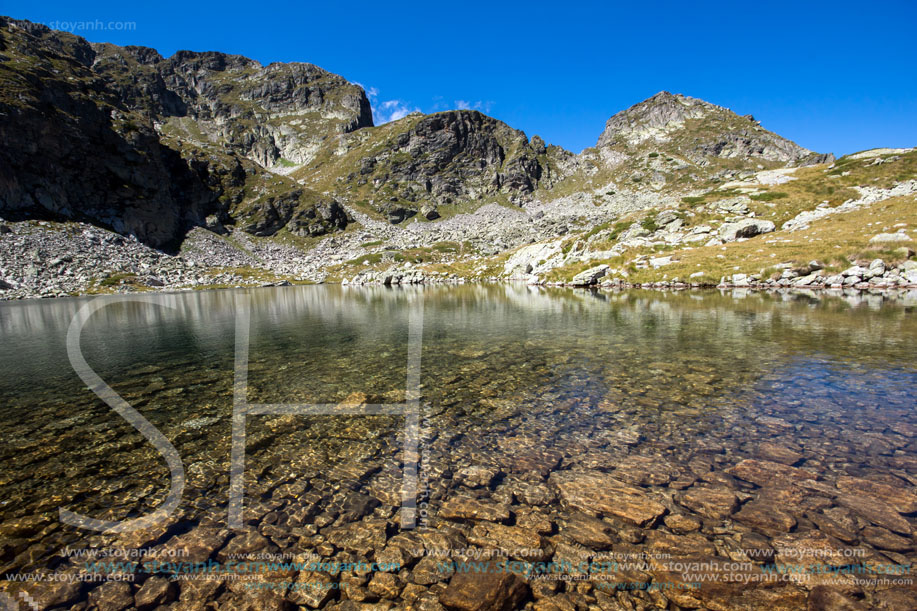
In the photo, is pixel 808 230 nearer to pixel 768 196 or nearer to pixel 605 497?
pixel 768 196

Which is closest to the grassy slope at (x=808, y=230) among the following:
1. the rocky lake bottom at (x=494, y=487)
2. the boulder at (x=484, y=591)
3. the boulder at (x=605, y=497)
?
the rocky lake bottom at (x=494, y=487)

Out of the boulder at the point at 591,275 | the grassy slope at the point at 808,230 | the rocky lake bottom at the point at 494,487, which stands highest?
the grassy slope at the point at 808,230

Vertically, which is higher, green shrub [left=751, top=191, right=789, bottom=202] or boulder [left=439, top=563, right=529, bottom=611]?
green shrub [left=751, top=191, right=789, bottom=202]

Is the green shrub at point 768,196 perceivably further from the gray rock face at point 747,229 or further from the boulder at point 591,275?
the boulder at point 591,275

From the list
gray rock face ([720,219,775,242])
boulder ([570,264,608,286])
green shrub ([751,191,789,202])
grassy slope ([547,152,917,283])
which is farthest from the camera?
green shrub ([751,191,789,202])

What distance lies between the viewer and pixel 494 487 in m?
7.63

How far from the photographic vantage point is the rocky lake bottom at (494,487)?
5273 mm

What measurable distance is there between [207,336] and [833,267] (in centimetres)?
6193

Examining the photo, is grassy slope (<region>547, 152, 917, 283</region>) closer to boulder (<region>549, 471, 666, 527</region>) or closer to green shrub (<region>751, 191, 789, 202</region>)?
green shrub (<region>751, 191, 789, 202</region>)

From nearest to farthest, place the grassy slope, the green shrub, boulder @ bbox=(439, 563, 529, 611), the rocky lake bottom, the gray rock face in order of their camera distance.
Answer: boulder @ bbox=(439, 563, 529, 611) < the rocky lake bottom < the grassy slope < the gray rock face < the green shrub

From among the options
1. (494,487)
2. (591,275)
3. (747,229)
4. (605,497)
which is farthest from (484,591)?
(747,229)

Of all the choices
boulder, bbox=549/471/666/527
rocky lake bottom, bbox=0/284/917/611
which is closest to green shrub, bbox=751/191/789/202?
rocky lake bottom, bbox=0/284/917/611

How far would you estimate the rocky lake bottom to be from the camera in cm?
527

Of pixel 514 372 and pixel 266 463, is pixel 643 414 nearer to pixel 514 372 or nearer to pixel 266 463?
pixel 514 372
